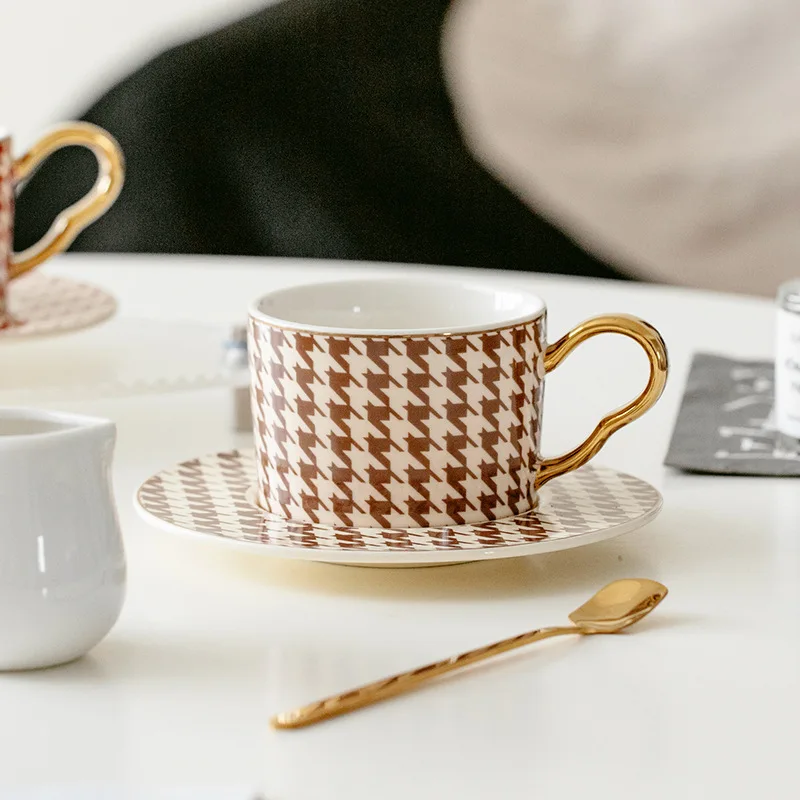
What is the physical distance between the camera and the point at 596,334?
533 millimetres

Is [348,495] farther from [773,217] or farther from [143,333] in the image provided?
[773,217]

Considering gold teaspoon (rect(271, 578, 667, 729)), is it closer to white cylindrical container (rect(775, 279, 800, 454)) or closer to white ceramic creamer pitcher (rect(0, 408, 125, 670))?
white ceramic creamer pitcher (rect(0, 408, 125, 670))

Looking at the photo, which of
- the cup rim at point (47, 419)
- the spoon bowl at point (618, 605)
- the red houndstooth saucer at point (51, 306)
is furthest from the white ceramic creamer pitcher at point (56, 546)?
the red houndstooth saucer at point (51, 306)

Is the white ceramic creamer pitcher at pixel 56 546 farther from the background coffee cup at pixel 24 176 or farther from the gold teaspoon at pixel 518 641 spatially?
the background coffee cup at pixel 24 176

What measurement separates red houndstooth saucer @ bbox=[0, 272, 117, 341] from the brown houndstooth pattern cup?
0.84 feet

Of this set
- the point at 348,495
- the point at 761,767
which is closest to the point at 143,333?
the point at 348,495

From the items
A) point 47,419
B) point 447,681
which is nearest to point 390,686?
point 447,681

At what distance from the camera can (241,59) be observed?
1.94 m

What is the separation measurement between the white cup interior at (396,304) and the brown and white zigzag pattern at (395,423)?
0.06 meters

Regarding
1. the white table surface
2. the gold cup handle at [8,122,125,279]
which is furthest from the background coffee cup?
the white table surface

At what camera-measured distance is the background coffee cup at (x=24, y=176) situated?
0.79 meters

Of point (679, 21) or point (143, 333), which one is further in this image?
point (679, 21)

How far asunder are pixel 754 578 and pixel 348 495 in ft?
0.54

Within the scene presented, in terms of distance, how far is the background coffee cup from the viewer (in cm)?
79
